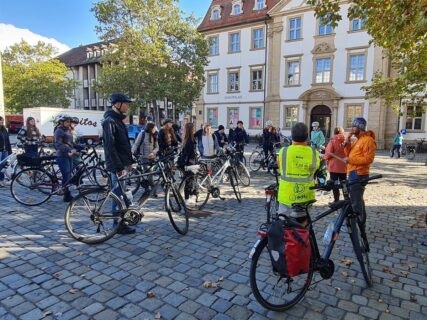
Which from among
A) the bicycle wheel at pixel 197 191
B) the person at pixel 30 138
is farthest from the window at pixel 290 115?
the bicycle wheel at pixel 197 191

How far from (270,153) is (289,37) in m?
18.9

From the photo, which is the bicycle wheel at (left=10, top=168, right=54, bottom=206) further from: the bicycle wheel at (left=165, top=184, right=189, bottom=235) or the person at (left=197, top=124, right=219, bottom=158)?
the person at (left=197, top=124, right=219, bottom=158)

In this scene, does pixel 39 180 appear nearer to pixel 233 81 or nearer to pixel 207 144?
pixel 207 144

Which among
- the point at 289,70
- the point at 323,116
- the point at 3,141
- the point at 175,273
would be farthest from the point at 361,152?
the point at 289,70

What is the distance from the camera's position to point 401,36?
564cm

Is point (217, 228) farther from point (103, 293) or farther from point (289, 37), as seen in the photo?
point (289, 37)

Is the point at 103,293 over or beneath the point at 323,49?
beneath

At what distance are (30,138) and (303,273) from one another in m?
8.47

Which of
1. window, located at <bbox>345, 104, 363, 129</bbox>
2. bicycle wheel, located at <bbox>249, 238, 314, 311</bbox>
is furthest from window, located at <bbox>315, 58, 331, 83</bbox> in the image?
bicycle wheel, located at <bbox>249, 238, 314, 311</bbox>

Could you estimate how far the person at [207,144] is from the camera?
786cm

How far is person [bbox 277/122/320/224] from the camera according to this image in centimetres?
318

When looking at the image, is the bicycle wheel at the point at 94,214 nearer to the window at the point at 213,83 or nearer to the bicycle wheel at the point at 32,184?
the bicycle wheel at the point at 32,184

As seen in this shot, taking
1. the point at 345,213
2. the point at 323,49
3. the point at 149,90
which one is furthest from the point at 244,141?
the point at 323,49

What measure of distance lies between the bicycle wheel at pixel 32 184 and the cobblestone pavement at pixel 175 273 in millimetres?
755
